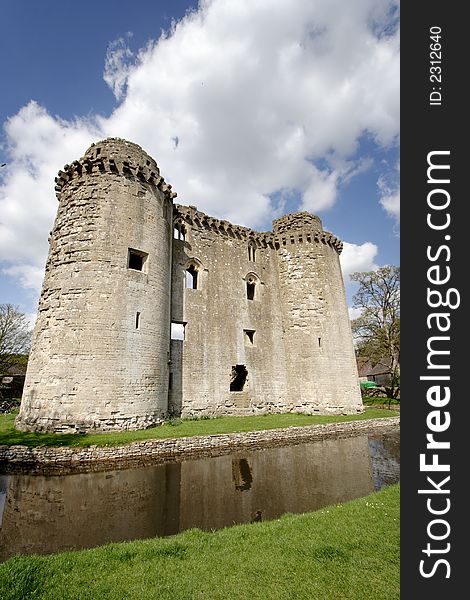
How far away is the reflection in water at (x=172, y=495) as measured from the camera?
5758mm

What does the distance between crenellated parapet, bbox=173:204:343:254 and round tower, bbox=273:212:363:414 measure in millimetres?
77

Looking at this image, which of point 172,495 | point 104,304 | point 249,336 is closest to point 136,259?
point 104,304

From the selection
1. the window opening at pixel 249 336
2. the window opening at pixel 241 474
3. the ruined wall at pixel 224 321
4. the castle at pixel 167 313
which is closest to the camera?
the window opening at pixel 241 474

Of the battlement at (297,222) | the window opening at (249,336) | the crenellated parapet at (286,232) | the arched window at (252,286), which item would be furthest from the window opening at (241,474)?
the battlement at (297,222)

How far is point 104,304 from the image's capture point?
1462 centimetres

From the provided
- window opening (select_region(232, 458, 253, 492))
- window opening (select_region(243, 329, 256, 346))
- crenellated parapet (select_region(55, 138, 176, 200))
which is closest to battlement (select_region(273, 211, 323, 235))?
window opening (select_region(243, 329, 256, 346))

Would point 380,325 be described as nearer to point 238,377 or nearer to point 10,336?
point 238,377

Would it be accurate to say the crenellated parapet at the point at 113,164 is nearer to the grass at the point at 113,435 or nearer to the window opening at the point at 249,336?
the window opening at the point at 249,336

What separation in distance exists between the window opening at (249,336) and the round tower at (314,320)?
2.88 m

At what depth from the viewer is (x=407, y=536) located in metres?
2.77

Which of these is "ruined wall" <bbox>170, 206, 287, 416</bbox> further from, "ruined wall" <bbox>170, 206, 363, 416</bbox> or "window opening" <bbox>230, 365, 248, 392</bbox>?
"window opening" <bbox>230, 365, 248, 392</bbox>

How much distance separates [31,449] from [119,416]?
373 centimetres

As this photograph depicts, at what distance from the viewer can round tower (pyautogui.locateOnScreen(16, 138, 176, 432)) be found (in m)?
13.5

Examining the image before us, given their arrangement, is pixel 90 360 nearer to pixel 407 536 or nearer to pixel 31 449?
pixel 31 449
